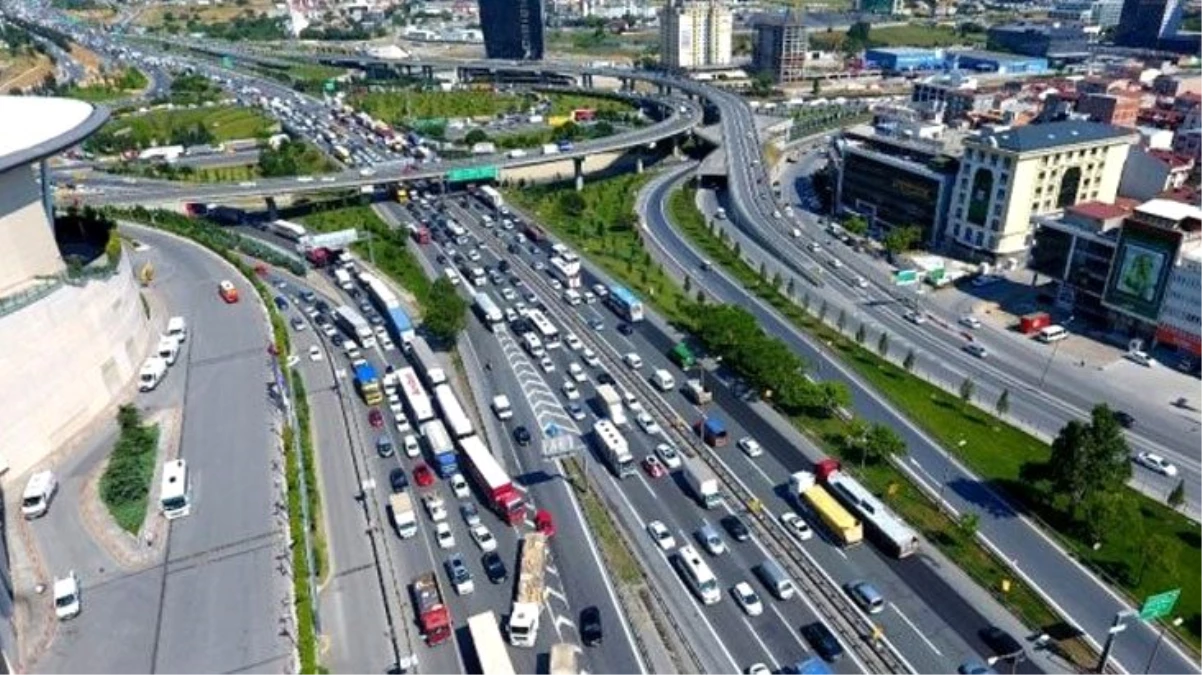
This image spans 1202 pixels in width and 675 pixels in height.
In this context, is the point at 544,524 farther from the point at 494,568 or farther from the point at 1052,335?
the point at 1052,335

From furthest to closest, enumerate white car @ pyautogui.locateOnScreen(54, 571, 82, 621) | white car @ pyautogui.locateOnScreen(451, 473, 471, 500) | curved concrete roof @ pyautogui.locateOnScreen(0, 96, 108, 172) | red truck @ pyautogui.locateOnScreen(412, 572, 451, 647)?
curved concrete roof @ pyautogui.locateOnScreen(0, 96, 108, 172) < white car @ pyautogui.locateOnScreen(451, 473, 471, 500) < red truck @ pyautogui.locateOnScreen(412, 572, 451, 647) < white car @ pyautogui.locateOnScreen(54, 571, 82, 621)

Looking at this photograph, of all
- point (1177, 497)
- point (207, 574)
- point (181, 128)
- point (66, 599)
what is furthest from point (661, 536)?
point (181, 128)

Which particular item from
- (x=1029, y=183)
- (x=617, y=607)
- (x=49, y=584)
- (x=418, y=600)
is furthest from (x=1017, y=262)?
(x=49, y=584)

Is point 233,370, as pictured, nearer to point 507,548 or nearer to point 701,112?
point 507,548

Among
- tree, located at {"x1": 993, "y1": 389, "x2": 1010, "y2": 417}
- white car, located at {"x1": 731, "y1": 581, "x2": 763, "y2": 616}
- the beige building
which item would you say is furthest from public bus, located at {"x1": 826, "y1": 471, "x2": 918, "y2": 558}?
the beige building

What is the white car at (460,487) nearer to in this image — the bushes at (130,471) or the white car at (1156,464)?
the bushes at (130,471)

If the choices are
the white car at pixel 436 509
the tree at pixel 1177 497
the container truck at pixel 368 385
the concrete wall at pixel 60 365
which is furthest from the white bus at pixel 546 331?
the tree at pixel 1177 497

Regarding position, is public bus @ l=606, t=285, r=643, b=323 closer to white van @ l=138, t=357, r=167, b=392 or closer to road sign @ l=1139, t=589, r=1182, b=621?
white van @ l=138, t=357, r=167, b=392
